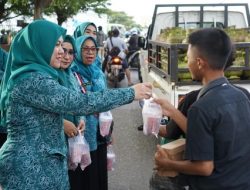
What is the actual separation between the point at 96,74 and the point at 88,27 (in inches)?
27.9

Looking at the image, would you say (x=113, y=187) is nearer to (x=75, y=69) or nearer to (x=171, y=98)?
(x=171, y=98)

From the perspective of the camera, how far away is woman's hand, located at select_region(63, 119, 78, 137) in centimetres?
331

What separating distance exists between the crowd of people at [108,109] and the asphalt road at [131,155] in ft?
8.37

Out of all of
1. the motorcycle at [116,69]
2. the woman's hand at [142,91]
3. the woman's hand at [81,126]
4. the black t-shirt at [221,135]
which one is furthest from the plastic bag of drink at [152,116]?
the motorcycle at [116,69]

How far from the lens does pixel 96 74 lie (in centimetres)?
412

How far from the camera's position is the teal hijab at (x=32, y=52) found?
2416 mm

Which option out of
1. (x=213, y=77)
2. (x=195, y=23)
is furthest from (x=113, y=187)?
(x=195, y=23)

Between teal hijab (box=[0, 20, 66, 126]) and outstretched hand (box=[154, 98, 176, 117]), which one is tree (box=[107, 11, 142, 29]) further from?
outstretched hand (box=[154, 98, 176, 117])

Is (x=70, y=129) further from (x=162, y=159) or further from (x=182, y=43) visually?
(x=182, y=43)

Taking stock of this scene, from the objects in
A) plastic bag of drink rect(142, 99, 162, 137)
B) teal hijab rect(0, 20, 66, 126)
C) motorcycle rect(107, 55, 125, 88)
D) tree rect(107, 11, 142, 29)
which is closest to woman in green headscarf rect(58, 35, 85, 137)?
teal hijab rect(0, 20, 66, 126)

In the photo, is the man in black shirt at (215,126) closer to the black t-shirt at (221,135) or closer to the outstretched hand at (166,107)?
the black t-shirt at (221,135)

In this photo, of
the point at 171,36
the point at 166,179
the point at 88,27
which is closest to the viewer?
the point at 166,179

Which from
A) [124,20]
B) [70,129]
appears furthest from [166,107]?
[124,20]

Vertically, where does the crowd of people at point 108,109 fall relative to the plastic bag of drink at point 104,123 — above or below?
above
